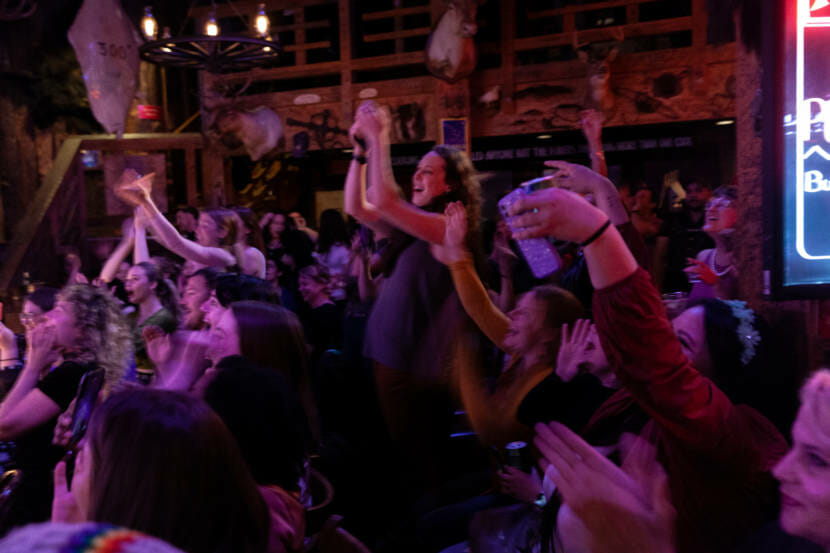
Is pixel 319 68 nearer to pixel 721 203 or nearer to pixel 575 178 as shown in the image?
pixel 721 203

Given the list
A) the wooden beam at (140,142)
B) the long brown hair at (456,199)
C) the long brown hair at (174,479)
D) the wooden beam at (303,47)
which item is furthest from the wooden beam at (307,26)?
the long brown hair at (174,479)

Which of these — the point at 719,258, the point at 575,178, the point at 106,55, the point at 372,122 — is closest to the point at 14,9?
the point at 106,55

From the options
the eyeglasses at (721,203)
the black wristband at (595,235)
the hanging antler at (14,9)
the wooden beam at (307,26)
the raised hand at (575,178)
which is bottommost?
the black wristband at (595,235)

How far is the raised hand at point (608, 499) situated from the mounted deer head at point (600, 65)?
5.97 metres

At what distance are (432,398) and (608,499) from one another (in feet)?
4.52

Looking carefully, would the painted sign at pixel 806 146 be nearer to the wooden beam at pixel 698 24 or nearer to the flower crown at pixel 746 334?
the flower crown at pixel 746 334

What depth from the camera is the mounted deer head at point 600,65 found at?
21.8 feet

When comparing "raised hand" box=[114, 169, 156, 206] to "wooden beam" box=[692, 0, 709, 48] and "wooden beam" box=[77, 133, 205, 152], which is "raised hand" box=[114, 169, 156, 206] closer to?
"wooden beam" box=[77, 133, 205, 152]

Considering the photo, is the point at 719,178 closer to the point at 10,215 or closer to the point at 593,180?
the point at 593,180

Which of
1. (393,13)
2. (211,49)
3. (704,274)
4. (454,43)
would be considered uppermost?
(393,13)

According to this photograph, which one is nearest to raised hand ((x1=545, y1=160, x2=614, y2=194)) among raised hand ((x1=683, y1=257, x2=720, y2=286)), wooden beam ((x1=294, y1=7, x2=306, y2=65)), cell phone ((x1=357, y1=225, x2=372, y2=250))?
raised hand ((x1=683, y1=257, x2=720, y2=286))

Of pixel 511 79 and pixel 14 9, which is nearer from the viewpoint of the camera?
pixel 511 79

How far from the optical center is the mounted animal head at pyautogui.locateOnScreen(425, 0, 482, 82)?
6.80 m

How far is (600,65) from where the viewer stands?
6.71 metres
